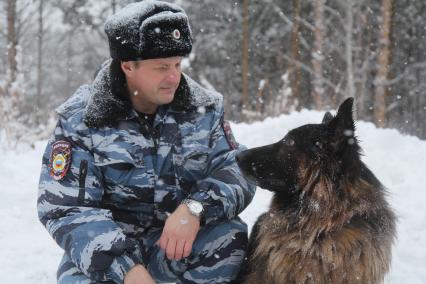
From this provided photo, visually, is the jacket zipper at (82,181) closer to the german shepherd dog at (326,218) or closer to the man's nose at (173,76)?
the man's nose at (173,76)

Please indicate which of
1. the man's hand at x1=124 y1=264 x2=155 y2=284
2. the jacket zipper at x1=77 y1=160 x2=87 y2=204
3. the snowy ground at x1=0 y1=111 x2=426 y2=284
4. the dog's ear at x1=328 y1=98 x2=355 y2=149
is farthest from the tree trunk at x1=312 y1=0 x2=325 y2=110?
the man's hand at x1=124 y1=264 x2=155 y2=284

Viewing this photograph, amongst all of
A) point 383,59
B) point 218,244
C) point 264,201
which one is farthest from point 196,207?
point 383,59

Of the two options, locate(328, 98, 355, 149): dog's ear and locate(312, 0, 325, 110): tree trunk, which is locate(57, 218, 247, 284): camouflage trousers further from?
locate(312, 0, 325, 110): tree trunk

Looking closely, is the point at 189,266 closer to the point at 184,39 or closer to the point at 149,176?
the point at 149,176

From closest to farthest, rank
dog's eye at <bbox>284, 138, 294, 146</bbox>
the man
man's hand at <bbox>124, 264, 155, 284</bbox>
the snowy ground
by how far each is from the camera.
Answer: man's hand at <bbox>124, 264, 155, 284</bbox> → the man → dog's eye at <bbox>284, 138, 294, 146</bbox> → the snowy ground

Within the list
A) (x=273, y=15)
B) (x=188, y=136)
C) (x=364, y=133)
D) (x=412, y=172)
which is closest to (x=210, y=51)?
(x=273, y=15)

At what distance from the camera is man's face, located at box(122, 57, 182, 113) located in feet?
7.63

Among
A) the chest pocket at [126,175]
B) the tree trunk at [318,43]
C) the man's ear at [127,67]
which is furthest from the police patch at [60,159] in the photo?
the tree trunk at [318,43]

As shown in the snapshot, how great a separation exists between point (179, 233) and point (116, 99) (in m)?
0.76

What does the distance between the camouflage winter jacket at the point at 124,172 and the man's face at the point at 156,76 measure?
0.12m

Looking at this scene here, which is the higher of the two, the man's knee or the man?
the man

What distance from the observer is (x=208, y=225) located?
2.48 m

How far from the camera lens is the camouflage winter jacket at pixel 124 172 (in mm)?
2135

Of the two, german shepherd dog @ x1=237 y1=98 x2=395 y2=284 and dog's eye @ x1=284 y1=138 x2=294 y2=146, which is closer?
german shepherd dog @ x1=237 y1=98 x2=395 y2=284
